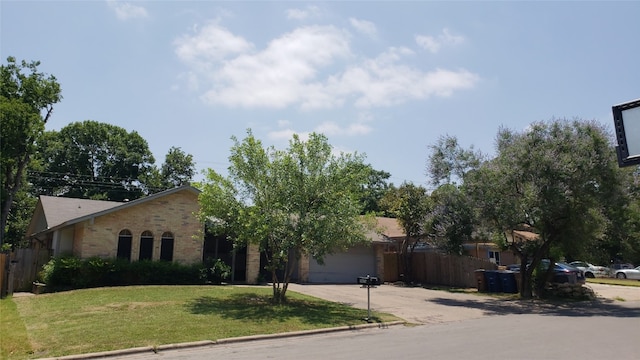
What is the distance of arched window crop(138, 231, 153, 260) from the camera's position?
23.0 meters

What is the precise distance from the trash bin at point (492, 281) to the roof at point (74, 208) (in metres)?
15.8

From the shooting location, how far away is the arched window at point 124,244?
2246 cm

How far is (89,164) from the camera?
174ft

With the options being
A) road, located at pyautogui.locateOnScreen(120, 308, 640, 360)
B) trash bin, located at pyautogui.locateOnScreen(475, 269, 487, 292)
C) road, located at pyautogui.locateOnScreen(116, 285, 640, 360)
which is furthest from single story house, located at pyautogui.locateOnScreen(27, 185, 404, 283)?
road, located at pyautogui.locateOnScreen(120, 308, 640, 360)

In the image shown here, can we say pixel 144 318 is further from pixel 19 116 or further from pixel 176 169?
pixel 176 169

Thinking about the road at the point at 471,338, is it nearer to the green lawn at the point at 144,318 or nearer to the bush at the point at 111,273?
the green lawn at the point at 144,318

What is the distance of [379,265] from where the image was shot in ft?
98.1

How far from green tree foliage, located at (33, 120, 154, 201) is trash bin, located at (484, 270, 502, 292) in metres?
41.2

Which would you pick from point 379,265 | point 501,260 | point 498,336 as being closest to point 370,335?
point 498,336

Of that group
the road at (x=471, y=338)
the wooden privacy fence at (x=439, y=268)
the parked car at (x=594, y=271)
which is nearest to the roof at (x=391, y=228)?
the wooden privacy fence at (x=439, y=268)

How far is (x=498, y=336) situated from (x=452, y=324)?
273 cm

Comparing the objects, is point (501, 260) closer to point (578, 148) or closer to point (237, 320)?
point (578, 148)

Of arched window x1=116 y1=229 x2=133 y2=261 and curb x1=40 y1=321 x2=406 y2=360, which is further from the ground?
arched window x1=116 y1=229 x2=133 y2=261

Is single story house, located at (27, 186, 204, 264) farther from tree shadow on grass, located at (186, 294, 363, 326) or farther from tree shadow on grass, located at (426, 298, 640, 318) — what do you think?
tree shadow on grass, located at (426, 298, 640, 318)
